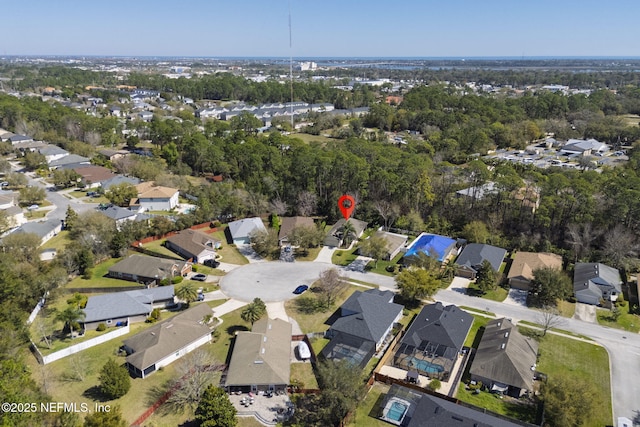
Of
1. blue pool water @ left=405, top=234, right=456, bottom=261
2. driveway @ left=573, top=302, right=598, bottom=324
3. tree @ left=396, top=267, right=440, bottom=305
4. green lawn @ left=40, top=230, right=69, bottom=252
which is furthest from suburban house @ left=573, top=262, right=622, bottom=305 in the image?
green lawn @ left=40, top=230, right=69, bottom=252

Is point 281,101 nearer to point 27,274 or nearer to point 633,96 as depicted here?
point 633,96

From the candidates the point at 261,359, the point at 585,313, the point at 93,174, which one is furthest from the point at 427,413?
the point at 93,174

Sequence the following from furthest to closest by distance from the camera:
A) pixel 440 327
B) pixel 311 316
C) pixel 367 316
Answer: pixel 311 316
pixel 367 316
pixel 440 327

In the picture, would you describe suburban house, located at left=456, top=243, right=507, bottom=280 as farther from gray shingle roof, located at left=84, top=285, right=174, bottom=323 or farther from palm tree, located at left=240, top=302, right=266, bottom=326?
gray shingle roof, located at left=84, top=285, right=174, bottom=323

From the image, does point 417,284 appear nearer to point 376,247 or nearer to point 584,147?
point 376,247

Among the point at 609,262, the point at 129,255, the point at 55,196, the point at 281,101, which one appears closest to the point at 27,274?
the point at 129,255
